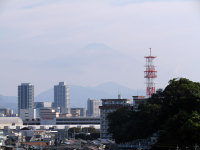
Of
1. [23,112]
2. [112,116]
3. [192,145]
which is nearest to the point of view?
[192,145]

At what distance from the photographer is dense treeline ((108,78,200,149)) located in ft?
148

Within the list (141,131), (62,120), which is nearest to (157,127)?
(141,131)

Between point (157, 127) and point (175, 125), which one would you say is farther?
point (157, 127)

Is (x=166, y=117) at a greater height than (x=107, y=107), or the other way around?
(x=107, y=107)

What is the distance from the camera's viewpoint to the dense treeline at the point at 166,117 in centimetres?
4519

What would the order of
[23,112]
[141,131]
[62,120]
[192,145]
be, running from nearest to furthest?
1. [192,145]
2. [141,131]
3. [62,120]
4. [23,112]

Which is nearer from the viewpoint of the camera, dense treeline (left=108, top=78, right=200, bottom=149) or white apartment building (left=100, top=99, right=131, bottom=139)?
dense treeline (left=108, top=78, right=200, bottom=149)

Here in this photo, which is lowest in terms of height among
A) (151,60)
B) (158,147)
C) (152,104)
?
(158,147)

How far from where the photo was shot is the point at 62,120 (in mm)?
135125

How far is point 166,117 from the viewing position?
5141cm

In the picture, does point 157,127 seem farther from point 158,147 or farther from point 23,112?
point 23,112

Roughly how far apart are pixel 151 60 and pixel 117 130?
2040 centimetres

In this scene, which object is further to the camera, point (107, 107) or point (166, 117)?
point (107, 107)

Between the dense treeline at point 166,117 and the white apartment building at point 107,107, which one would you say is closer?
the dense treeline at point 166,117
